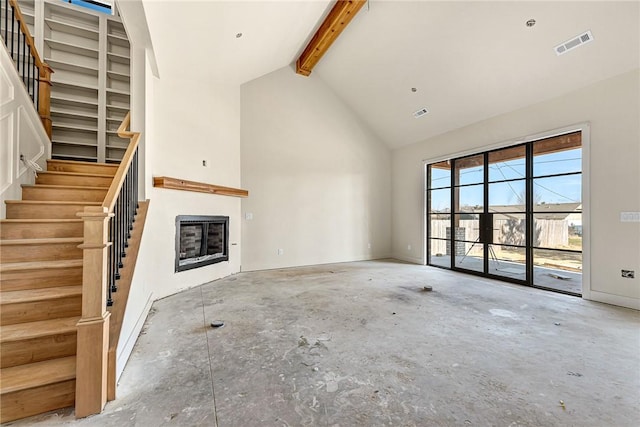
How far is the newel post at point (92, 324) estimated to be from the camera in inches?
61.4

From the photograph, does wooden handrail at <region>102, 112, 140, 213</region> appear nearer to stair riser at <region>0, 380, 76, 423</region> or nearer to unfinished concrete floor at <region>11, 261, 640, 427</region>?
stair riser at <region>0, 380, 76, 423</region>

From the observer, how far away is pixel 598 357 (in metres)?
2.29

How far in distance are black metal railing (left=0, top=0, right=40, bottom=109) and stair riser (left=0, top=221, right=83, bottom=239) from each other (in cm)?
171

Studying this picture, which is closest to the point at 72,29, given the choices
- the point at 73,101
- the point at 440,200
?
the point at 73,101

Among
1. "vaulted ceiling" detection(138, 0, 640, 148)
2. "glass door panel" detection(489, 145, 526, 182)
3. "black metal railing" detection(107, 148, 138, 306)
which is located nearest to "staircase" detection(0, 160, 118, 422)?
"black metal railing" detection(107, 148, 138, 306)

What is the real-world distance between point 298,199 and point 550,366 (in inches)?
192

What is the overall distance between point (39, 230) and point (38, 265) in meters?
0.53

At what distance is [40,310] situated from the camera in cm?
189

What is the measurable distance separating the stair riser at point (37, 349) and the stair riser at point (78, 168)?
7.33ft

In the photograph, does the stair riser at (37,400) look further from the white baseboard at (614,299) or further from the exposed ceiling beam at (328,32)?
the white baseboard at (614,299)

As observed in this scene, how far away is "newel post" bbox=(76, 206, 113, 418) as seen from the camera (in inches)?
61.4

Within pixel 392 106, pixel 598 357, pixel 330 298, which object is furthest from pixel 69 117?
pixel 598 357

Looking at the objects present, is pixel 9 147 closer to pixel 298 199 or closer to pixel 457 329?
pixel 298 199

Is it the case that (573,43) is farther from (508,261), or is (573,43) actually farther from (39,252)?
(39,252)
